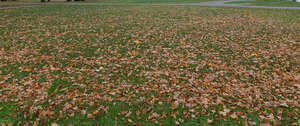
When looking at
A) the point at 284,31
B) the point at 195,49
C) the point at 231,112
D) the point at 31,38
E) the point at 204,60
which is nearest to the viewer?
the point at 231,112

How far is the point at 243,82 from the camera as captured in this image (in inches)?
206

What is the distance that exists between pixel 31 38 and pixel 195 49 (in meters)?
7.57

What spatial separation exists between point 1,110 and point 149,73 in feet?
11.4

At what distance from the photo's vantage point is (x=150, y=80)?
17.6ft

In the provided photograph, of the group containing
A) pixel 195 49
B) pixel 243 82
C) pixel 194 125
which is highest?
pixel 195 49

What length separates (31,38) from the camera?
9656mm

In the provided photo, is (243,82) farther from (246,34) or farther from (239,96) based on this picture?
(246,34)

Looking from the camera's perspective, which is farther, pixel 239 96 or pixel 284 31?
pixel 284 31

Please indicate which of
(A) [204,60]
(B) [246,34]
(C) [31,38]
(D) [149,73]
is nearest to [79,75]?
(D) [149,73]

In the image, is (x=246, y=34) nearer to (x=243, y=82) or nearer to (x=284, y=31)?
(x=284, y=31)

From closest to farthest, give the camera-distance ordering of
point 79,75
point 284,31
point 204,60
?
point 79,75 < point 204,60 < point 284,31

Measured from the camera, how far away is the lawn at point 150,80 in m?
3.96

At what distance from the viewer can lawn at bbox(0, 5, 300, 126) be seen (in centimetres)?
396

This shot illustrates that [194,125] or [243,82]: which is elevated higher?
[243,82]
